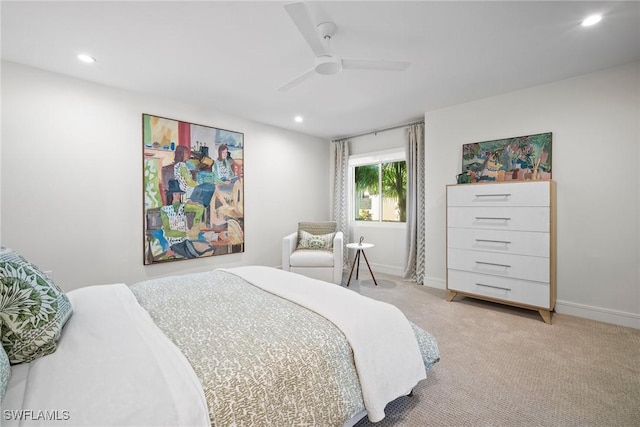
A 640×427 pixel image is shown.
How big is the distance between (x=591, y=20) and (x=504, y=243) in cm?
192

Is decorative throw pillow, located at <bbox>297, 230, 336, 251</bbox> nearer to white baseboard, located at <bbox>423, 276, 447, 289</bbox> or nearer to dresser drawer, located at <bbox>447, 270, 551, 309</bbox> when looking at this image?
white baseboard, located at <bbox>423, 276, 447, 289</bbox>

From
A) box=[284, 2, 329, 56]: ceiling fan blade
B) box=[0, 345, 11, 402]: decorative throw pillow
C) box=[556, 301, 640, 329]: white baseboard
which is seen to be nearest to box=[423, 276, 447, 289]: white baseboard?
box=[556, 301, 640, 329]: white baseboard

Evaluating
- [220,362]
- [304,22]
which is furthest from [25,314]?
[304,22]

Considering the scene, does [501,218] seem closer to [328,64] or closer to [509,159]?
[509,159]

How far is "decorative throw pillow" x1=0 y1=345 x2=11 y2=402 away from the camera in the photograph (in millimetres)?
811

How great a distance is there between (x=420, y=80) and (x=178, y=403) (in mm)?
3173

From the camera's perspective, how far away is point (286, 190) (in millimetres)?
4707

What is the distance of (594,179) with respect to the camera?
2.78 m

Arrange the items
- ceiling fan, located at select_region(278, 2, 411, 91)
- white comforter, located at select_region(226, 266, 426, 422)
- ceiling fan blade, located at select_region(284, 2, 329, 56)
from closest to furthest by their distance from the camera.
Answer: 1. white comforter, located at select_region(226, 266, 426, 422)
2. ceiling fan blade, located at select_region(284, 2, 329, 56)
3. ceiling fan, located at select_region(278, 2, 411, 91)

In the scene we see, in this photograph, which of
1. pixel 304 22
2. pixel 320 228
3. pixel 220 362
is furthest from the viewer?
pixel 320 228

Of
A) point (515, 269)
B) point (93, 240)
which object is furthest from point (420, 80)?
point (93, 240)

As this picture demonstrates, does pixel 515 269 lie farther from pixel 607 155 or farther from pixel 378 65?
pixel 378 65

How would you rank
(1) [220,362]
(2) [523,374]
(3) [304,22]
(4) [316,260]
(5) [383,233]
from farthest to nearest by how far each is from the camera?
(5) [383,233]
(4) [316,260]
(2) [523,374]
(3) [304,22]
(1) [220,362]

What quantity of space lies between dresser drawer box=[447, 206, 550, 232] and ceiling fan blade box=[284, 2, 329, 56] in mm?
2325
